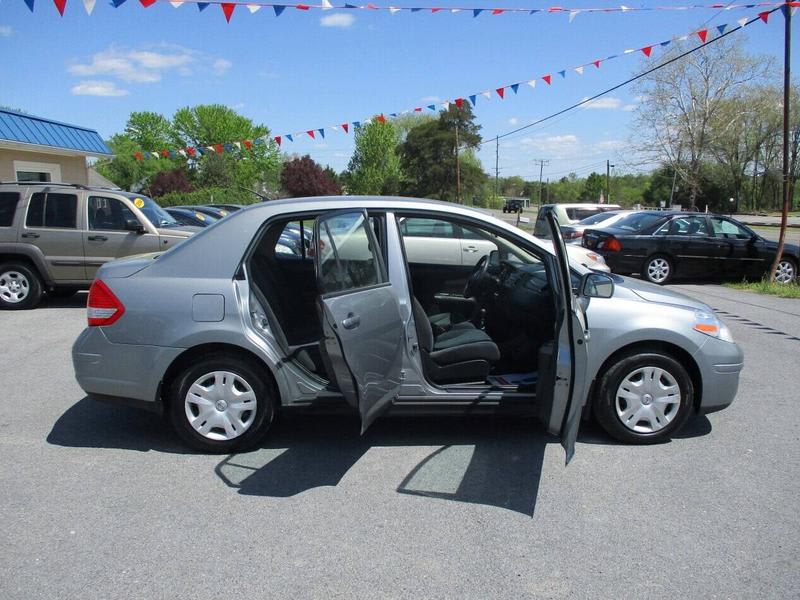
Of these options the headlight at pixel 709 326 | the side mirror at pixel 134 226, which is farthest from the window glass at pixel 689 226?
the side mirror at pixel 134 226

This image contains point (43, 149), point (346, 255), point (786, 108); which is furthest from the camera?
point (43, 149)

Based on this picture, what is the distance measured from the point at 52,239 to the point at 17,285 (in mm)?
863

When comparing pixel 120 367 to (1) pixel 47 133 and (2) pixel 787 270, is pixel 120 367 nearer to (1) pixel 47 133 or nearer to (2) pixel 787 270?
(2) pixel 787 270

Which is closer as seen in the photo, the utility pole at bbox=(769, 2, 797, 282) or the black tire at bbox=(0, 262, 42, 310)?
the black tire at bbox=(0, 262, 42, 310)

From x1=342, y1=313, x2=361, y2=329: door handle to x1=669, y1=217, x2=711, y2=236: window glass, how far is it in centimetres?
1136

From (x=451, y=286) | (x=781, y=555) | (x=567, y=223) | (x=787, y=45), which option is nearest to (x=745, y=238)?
(x=787, y=45)

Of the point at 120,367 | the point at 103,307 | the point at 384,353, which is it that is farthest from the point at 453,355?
the point at 103,307

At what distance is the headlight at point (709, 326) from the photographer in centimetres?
426

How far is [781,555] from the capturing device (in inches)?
120

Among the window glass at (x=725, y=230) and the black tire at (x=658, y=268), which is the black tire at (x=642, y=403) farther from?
the window glass at (x=725, y=230)

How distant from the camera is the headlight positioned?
426cm

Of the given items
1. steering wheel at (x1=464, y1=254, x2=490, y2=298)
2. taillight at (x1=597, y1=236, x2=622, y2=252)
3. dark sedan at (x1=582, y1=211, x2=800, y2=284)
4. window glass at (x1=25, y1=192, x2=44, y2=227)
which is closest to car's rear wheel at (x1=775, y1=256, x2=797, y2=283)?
dark sedan at (x1=582, y1=211, x2=800, y2=284)

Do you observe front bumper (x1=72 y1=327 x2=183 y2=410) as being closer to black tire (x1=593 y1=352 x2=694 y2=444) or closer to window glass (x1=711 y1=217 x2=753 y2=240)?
black tire (x1=593 y1=352 x2=694 y2=444)

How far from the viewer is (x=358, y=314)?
3492 millimetres
